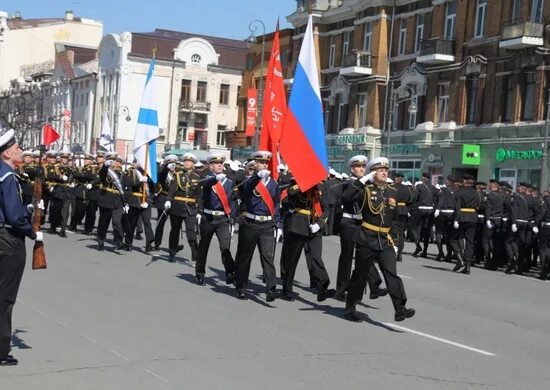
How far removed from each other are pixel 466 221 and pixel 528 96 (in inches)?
711

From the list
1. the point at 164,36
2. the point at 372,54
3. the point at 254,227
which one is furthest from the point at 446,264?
the point at 164,36

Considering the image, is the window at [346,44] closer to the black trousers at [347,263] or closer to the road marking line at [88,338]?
the black trousers at [347,263]

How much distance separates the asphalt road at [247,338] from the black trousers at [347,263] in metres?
0.31

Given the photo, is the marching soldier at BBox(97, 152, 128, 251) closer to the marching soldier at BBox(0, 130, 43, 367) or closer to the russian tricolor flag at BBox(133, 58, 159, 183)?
the russian tricolor flag at BBox(133, 58, 159, 183)

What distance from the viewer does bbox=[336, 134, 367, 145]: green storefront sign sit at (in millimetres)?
47838

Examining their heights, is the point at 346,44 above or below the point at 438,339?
above

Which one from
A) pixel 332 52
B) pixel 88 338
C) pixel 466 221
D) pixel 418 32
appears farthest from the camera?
pixel 332 52

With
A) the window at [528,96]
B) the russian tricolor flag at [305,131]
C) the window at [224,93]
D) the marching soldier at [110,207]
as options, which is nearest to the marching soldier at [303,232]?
the russian tricolor flag at [305,131]

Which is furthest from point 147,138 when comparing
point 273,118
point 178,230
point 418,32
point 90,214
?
→ point 418,32

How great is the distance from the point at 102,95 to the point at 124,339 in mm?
73582

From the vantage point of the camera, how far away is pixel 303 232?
13.8 metres

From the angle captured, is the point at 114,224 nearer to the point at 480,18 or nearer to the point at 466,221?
the point at 466,221

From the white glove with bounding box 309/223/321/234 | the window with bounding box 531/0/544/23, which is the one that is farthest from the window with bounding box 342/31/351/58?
the white glove with bounding box 309/223/321/234

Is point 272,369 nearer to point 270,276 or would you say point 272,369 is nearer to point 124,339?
point 124,339
